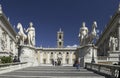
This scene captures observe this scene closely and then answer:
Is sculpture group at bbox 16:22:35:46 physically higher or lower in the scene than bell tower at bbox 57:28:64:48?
lower

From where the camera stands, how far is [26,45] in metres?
42.9

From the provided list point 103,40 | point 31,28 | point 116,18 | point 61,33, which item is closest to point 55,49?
point 61,33

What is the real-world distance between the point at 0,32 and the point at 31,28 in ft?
56.8

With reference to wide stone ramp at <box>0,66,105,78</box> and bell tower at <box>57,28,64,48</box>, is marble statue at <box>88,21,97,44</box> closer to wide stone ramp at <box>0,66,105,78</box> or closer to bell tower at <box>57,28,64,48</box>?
wide stone ramp at <box>0,66,105,78</box>

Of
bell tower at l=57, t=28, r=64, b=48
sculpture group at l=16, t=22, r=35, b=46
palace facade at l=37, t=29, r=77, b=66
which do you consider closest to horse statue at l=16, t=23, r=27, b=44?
sculpture group at l=16, t=22, r=35, b=46

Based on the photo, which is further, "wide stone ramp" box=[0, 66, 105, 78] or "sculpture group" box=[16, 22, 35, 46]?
"sculpture group" box=[16, 22, 35, 46]

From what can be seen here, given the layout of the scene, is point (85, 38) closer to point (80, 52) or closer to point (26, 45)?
point (80, 52)

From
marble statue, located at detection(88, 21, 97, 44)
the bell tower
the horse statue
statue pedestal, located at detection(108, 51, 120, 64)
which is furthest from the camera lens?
the bell tower

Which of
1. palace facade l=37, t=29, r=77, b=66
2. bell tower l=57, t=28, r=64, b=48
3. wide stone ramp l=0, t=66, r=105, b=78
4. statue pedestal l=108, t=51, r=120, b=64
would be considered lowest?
wide stone ramp l=0, t=66, r=105, b=78

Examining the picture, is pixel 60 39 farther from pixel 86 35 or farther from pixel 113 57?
pixel 86 35

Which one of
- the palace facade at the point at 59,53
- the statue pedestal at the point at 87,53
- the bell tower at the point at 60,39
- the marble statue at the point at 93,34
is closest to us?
the marble statue at the point at 93,34

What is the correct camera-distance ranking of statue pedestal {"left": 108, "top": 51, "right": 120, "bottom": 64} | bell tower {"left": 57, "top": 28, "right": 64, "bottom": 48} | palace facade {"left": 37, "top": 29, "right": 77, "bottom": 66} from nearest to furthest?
statue pedestal {"left": 108, "top": 51, "right": 120, "bottom": 64} → palace facade {"left": 37, "top": 29, "right": 77, "bottom": 66} → bell tower {"left": 57, "top": 28, "right": 64, "bottom": 48}

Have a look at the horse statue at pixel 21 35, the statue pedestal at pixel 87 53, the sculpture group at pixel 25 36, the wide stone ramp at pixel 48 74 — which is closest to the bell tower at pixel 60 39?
the sculpture group at pixel 25 36

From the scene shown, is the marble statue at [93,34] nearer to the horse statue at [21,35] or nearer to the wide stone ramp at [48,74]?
the horse statue at [21,35]
